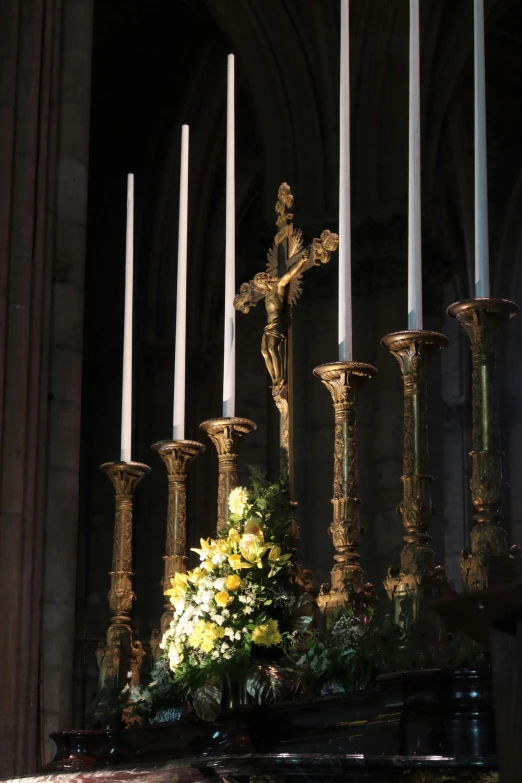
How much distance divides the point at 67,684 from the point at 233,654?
2.29 m

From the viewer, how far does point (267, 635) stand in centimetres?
584

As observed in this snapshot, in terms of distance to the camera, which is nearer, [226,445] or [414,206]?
[414,206]

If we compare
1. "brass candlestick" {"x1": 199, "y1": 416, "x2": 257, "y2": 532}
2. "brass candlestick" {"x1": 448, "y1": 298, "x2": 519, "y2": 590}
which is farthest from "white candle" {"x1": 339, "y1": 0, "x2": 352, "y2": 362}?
"brass candlestick" {"x1": 199, "y1": 416, "x2": 257, "y2": 532}

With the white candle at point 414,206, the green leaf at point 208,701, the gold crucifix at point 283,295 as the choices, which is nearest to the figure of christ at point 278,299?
the gold crucifix at point 283,295

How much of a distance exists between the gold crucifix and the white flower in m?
0.25

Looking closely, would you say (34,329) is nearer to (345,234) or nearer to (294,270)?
(294,270)

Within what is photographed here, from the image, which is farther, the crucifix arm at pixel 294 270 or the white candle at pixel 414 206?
the crucifix arm at pixel 294 270

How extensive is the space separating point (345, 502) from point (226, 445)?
3.51 ft

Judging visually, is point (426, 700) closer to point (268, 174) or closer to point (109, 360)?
point (268, 174)

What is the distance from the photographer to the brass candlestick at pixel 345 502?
19.0 ft

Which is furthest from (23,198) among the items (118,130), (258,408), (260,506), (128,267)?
(258,408)

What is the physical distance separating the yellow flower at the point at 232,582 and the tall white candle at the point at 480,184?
5.38ft

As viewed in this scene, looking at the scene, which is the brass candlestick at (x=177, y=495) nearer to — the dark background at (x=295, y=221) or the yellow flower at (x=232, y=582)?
the yellow flower at (x=232, y=582)

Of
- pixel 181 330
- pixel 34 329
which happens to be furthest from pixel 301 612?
pixel 34 329
